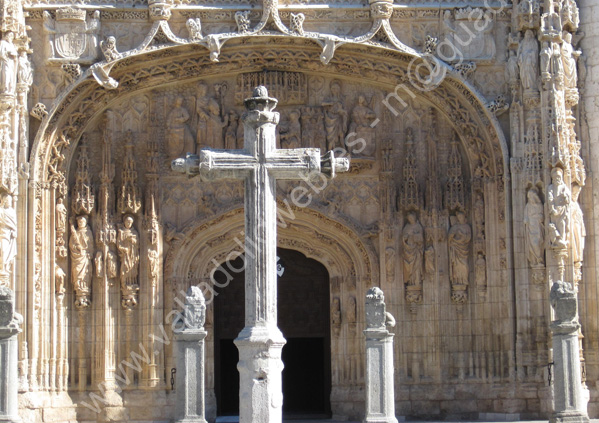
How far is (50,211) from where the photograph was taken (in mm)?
21469

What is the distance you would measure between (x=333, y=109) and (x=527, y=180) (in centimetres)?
349

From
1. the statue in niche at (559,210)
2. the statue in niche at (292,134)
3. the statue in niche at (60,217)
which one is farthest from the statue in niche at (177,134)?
the statue in niche at (559,210)

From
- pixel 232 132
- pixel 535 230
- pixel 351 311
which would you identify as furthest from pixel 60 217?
pixel 535 230

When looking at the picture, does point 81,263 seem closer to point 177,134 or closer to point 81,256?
point 81,256

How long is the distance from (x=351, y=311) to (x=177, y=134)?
4131 mm

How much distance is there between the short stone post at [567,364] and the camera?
17.4 meters

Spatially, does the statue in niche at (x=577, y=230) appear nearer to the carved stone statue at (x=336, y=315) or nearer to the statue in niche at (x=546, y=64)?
the statue in niche at (x=546, y=64)

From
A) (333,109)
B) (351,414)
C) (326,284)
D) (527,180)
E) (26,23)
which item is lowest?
(351,414)

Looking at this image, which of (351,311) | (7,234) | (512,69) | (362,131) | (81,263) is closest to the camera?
(7,234)

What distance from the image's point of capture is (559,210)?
20656mm

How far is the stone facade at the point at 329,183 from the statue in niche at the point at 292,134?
24mm

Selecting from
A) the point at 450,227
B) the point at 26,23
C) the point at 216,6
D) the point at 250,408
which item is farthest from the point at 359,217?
the point at 250,408

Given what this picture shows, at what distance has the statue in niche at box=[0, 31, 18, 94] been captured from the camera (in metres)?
20.9

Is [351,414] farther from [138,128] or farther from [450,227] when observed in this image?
[138,128]
